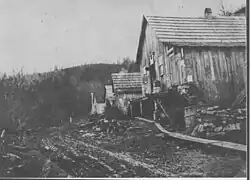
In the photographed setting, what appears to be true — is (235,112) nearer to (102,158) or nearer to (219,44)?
(219,44)

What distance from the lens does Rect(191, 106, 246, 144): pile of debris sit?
5.06 ft

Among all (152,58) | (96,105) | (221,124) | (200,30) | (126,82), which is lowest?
(221,124)

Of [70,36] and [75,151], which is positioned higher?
[70,36]

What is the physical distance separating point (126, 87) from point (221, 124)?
1.72ft

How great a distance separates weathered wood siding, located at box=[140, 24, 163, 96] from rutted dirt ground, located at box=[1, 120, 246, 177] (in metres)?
0.20

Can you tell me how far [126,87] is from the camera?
1.65 meters

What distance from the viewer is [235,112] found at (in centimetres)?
156

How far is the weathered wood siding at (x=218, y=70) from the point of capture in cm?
157

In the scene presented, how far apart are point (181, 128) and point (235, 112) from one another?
0.93 ft

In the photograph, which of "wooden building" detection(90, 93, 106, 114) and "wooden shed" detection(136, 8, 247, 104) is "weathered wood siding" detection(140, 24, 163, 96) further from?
"wooden building" detection(90, 93, 106, 114)

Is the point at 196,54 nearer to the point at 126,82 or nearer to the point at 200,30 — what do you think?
the point at 200,30

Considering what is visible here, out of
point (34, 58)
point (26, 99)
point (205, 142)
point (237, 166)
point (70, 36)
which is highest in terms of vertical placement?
point (70, 36)

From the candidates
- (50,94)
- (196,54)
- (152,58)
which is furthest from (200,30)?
(50,94)

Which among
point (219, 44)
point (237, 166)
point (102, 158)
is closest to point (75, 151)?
point (102, 158)
